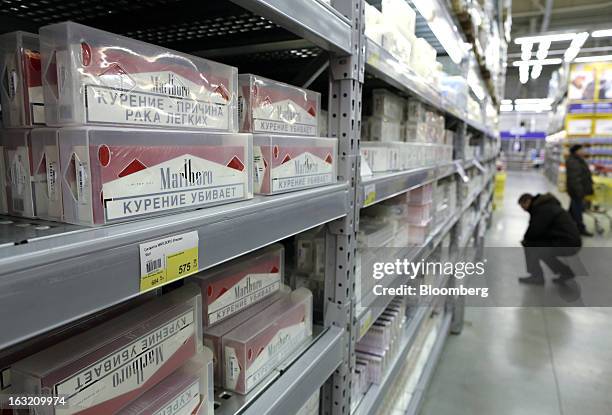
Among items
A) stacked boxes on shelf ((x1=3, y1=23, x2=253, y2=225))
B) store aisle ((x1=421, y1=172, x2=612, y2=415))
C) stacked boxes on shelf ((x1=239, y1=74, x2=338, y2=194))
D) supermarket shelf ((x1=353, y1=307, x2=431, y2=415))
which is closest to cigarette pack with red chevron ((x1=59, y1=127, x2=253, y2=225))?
stacked boxes on shelf ((x1=3, y1=23, x2=253, y2=225))

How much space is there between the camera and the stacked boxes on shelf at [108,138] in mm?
481

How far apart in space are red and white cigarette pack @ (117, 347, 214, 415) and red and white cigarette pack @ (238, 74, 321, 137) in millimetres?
447

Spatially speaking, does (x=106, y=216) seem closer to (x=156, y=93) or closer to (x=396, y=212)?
(x=156, y=93)

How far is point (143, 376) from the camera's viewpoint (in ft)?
2.08

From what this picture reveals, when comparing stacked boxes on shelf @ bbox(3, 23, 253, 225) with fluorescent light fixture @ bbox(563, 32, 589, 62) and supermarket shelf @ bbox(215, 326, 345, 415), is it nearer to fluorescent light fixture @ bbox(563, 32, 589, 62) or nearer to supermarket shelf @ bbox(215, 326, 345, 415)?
supermarket shelf @ bbox(215, 326, 345, 415)

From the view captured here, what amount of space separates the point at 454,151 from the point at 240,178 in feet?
8.68

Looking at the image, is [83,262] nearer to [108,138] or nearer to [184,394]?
[108,138]


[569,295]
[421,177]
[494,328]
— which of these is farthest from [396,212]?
[569,295]

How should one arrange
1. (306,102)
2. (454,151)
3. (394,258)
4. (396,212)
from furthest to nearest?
(454,151) < (396,212) < (394,258) < (306,102)

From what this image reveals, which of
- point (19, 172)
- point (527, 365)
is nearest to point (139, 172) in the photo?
point (19, 172)

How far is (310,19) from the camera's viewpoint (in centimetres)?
77

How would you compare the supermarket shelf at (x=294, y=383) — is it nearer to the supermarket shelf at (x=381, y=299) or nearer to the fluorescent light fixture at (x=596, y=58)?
the supermarket shelf at (x=381, y=299)

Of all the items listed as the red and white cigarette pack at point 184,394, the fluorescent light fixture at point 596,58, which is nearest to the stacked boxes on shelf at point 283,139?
the red and white cigarette pack at point 184,394

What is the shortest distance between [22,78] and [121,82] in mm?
117
